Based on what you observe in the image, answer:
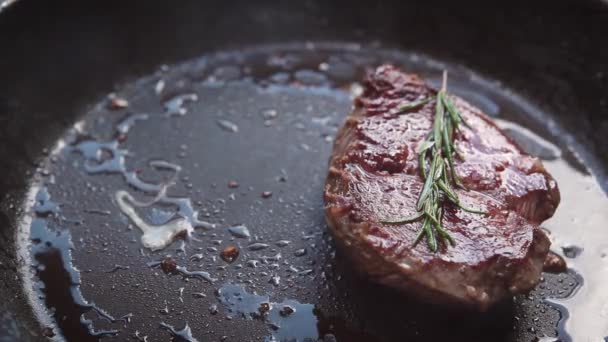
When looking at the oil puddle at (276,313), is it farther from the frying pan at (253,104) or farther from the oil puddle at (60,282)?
the oil puddle at (60,282)

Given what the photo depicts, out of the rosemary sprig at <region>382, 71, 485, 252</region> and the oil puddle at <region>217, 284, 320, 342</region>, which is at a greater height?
the rosemary sprig at <region>382, 71, 485, 252</region>

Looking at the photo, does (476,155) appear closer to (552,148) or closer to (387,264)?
(387,264)

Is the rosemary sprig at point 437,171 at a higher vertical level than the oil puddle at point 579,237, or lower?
higher

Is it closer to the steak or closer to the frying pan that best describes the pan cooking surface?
the frying pan

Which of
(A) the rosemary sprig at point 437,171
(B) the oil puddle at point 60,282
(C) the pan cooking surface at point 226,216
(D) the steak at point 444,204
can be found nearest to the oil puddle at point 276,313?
(C) the pan cooking surface at point 226,216

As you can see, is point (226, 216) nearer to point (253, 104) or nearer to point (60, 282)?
point (60, 282)

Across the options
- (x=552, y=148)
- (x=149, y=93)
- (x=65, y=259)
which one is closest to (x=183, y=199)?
(x=65, y=259)

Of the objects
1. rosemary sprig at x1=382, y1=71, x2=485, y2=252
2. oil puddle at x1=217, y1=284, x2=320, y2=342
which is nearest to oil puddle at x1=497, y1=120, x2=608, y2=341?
rosemary sprig at x1=382, y1=71, x2=485, y2=252
